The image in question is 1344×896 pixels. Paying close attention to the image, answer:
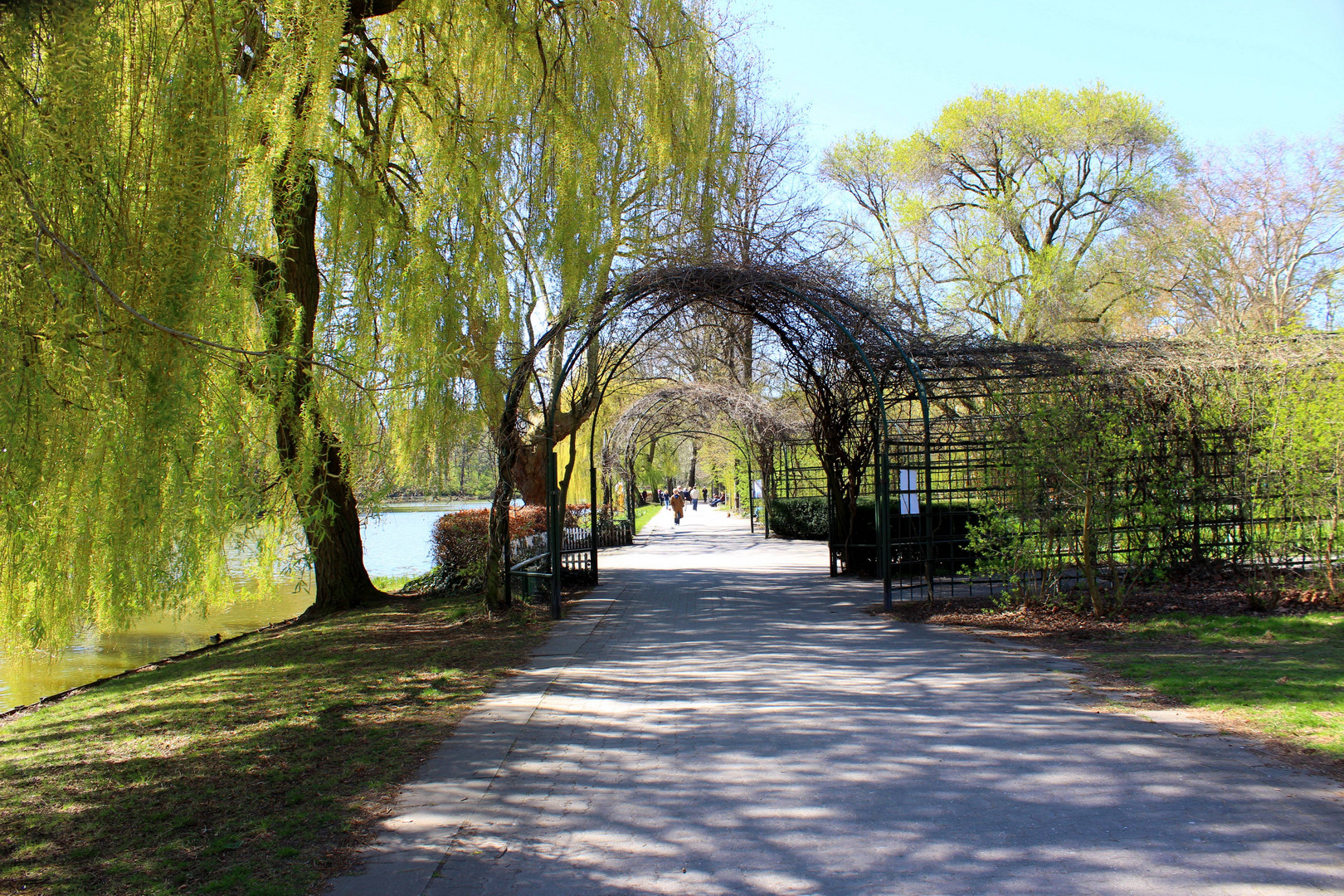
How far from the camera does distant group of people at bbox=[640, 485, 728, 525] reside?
32875mm

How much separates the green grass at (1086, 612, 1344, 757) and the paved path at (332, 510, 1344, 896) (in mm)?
527

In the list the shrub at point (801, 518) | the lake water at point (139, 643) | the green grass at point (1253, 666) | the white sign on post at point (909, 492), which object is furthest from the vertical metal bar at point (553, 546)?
the shrub at point (801, 518)

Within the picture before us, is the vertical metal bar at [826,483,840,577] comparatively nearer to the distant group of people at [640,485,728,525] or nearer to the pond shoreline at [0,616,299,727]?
the pond shoreline at [0,616,299,727]

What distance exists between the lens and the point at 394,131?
32.4 ft

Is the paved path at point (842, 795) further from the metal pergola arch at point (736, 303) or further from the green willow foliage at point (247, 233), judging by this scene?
the metal pergola arch at point (736, 303)

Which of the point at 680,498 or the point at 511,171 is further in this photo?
the point at 680,498

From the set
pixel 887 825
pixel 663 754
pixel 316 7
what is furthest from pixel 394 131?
pixel 887 825

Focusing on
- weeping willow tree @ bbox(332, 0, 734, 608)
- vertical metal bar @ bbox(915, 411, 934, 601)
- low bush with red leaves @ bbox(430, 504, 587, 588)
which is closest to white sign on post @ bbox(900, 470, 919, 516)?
vertical metal bar @ bbox(915, 411, 934, 601)

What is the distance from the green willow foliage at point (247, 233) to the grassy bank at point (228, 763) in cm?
90

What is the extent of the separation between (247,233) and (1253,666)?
7.83 metres

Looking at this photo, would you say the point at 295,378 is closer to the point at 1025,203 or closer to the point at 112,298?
the point at 112,298

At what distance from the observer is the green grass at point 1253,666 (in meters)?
4.98

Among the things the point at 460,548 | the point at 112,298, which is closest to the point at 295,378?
the point at 112,298

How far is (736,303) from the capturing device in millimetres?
11734
